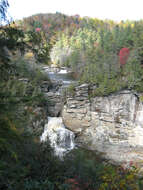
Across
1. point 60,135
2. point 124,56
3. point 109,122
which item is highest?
point 124,56

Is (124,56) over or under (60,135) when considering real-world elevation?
over

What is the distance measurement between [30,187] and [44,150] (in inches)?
47.6

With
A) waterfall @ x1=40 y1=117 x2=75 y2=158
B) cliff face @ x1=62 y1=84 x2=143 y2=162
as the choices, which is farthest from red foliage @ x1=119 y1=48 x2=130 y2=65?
waterfall @ x1=40 y1=117 x2=75 y2=158

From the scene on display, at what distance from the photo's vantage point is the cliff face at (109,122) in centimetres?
980

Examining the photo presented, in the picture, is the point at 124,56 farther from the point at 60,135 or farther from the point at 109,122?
the point at 60,135

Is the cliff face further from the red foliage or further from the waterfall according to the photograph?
the red foliage

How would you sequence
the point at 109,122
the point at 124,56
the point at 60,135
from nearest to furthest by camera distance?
the point at 60,135 < the point at 109,122 < the point at 124,56

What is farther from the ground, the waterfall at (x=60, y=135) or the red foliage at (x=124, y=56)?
the red foliage at (x=124, y=56)

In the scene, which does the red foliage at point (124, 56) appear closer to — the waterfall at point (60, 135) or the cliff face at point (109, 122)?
the cliff face at point (109, 122)

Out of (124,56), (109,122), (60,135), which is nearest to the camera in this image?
(60,135)

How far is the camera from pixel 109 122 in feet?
36.3

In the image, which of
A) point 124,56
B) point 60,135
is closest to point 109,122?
point 60,135

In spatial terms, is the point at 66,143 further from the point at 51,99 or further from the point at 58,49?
the point at 58,49

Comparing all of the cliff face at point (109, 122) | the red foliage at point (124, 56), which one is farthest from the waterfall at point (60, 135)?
the red foliage at point (124, 56)
